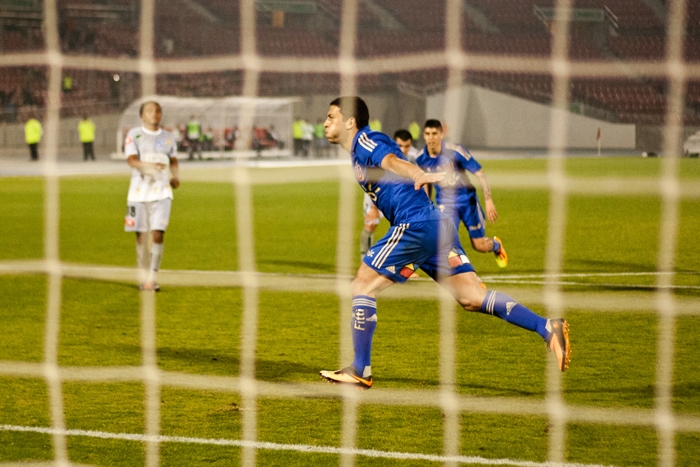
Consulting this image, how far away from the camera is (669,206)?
20.0 meters

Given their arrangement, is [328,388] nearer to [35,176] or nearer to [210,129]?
[35,176]

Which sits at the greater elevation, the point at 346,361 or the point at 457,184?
the point at 457,184

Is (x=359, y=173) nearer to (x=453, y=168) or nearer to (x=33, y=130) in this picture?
(x=453, y=168)

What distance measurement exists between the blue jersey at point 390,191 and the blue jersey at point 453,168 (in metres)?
3.34

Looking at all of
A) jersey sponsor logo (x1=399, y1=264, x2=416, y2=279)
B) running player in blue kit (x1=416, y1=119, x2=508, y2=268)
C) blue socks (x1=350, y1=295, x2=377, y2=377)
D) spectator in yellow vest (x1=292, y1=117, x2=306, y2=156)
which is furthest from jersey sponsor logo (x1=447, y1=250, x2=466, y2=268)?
spectator in yellow vest (x1=292, y1=117, x2=306, y2=156)

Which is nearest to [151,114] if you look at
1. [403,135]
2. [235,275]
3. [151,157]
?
[151,157]

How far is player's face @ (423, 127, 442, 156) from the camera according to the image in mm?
9406

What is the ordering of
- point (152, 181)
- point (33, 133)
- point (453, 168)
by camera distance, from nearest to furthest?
point (152, 181), point (453, 168), point (33, 133)

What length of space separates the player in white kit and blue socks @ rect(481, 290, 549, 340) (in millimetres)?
4163

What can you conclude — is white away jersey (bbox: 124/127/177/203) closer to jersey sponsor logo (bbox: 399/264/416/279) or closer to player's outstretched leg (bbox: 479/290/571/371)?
jersey sponsor logo (bbox: 399/264/416/279)

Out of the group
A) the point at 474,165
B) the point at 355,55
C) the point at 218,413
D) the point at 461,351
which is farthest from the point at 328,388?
the point at 355,55

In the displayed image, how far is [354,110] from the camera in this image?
19.3ft

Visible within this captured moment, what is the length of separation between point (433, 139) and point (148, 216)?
278 cm

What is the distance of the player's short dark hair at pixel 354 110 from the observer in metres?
5.87
